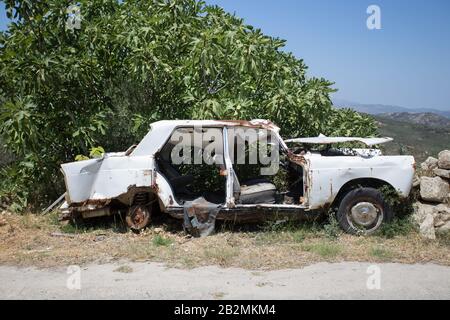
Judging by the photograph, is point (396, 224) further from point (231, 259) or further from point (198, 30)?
point (198, 30)

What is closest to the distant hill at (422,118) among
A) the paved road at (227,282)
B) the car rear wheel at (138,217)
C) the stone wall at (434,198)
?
the stone wall at (434,198)

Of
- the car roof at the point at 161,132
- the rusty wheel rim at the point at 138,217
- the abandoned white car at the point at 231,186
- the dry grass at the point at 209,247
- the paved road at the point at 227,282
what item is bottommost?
the paved road at the point at 227,282

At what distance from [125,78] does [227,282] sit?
5536mm

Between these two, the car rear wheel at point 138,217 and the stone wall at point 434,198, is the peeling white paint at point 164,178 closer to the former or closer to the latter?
the car rear wheel at point 138,217

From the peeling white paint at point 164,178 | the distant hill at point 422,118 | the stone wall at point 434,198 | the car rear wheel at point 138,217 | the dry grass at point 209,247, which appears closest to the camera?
Result: the dry grass at point 209,247

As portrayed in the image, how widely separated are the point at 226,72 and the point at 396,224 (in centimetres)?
401

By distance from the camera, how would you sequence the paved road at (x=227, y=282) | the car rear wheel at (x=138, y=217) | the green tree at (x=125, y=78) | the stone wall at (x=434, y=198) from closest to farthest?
the paved road at (x=227, y=282) < the stone wall at (x=434, y=198) < the car rear wheel at (x=138, y=217) < the green tree at (x=125, y=78)

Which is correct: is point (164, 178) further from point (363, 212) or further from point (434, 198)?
point (434, 198)

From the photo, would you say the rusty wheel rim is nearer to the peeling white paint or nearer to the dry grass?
the dry grass

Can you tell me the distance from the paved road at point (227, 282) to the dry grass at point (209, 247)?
226 millimetres

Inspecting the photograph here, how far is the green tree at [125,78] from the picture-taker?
317 inches

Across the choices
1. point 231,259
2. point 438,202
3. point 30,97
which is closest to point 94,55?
point 30,97

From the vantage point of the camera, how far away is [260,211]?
6785 millimetres

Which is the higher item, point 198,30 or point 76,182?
point 198,30
